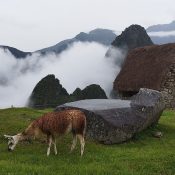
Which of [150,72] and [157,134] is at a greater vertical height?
[150,72]

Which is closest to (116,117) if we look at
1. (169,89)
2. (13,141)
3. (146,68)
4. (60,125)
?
(60,125)

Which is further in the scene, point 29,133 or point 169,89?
point 169,89

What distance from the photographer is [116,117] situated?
931 inches

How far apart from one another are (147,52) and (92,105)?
106ft

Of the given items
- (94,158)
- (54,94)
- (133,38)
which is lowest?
(54,94)

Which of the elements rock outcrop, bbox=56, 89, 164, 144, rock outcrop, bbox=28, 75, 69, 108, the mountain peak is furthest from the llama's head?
the mountain peak

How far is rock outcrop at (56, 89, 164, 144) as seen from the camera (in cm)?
2331

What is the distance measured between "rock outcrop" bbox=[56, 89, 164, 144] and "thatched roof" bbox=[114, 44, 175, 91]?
23.4m

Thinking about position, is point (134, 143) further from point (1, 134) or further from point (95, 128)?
point (1, 134)

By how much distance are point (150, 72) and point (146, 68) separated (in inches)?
60.5

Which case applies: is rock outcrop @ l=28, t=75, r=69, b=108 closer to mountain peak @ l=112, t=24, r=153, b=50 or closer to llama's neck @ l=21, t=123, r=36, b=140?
mountain peak @ l=112, t=24, r=153, b=50

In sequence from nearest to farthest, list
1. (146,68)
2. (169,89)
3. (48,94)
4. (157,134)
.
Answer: (157,134) → (169,89) → (146,68) → (48,94)

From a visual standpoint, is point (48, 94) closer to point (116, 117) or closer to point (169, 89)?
point (169, 89)

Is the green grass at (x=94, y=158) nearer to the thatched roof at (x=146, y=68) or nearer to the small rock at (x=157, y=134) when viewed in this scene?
the small rock at (x=157, y=134)
